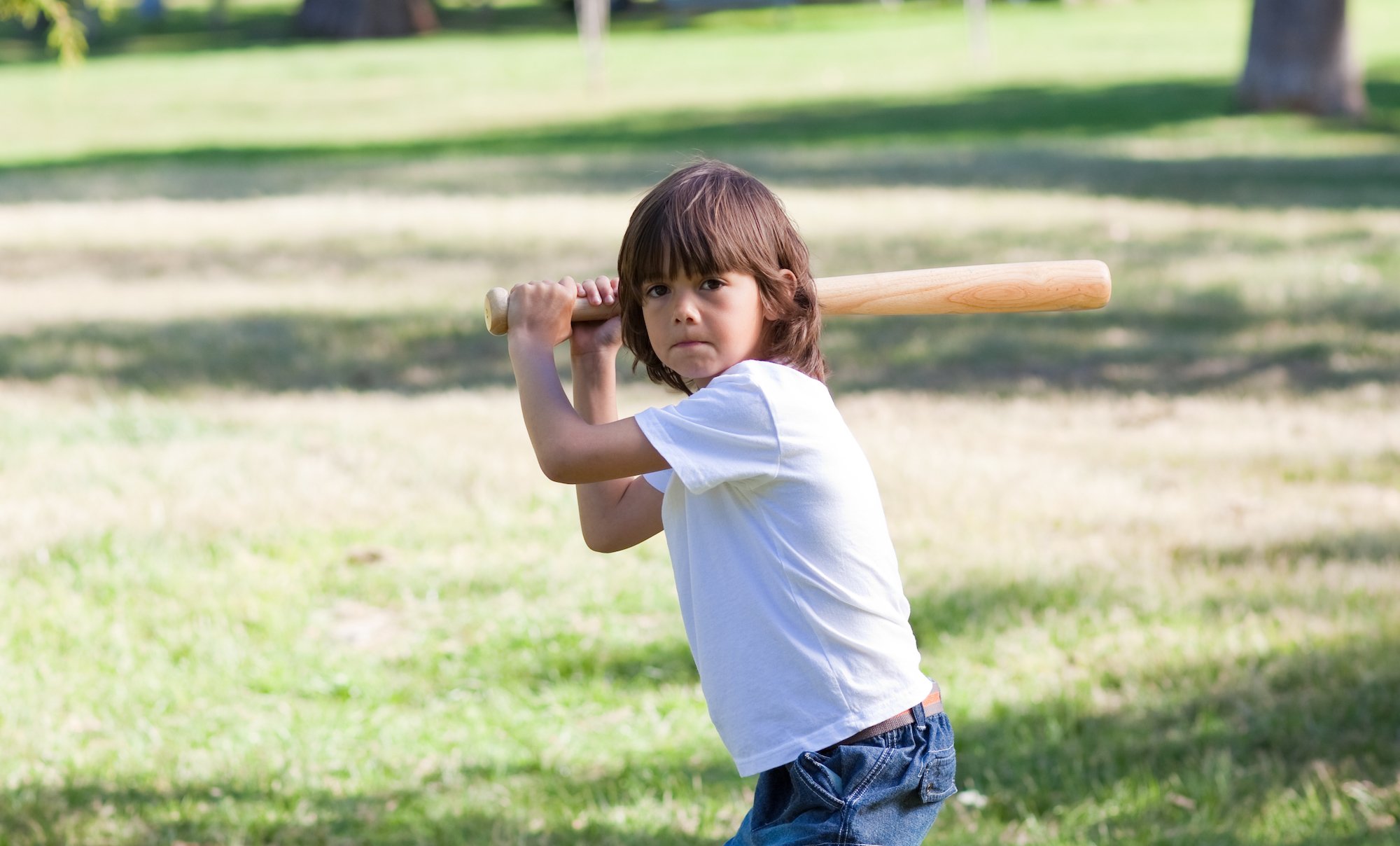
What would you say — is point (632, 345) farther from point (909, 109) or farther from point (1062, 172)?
point (909, 109)

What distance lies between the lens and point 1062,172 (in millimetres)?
16297

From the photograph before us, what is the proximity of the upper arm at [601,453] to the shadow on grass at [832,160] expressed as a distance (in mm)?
12176

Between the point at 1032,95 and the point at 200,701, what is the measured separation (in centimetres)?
2263

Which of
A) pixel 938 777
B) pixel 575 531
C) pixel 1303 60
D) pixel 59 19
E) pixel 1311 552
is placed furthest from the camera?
pixel 1303 60

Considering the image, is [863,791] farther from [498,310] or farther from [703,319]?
[498,310]

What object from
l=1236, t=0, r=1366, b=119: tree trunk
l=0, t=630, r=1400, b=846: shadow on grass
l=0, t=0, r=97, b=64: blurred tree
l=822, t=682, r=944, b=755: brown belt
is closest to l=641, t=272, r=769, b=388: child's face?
l=822, t=682, r=944, b=755: brown belt

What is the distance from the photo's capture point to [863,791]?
230cm

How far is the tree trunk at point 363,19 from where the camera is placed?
42094 millimetres

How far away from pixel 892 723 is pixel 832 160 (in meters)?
16.0

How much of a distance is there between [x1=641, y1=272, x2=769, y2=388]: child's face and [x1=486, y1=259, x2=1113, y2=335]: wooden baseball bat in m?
0.25

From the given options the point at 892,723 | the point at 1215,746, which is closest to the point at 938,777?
the point at 892,723

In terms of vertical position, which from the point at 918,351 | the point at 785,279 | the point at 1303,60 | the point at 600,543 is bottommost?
the point at 918,351

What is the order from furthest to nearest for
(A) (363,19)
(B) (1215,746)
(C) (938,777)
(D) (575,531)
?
1. (A) (363,19)
2. (D) (575,531)
3. (B) (1215,746)
4. (C) (938,777)

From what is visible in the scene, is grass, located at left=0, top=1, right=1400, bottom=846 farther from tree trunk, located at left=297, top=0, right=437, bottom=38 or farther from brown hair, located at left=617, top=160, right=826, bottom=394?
tree trunk, located at left=297, top=0, right=437, bottom=38
